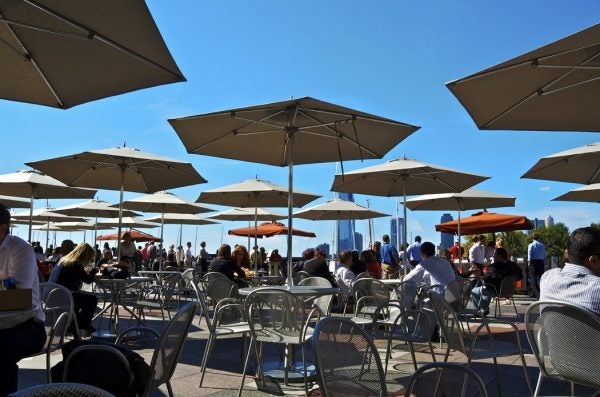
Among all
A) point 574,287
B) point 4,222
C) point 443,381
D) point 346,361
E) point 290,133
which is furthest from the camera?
point 290,133

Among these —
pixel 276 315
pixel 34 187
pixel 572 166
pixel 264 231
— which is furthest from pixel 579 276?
pixel 264 231

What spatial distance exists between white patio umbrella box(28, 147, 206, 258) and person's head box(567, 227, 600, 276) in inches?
230

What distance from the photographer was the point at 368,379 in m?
2.20

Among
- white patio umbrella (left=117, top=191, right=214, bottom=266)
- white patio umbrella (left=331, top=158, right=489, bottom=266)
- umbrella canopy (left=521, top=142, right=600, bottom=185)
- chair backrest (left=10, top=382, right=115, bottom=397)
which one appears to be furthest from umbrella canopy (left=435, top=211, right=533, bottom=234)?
chair backrest (left=10, top=382, right=115, bottom=397)

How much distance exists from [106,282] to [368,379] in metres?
5.11

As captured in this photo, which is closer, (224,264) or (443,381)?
(443,381)

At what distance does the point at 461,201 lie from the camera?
11742 mm

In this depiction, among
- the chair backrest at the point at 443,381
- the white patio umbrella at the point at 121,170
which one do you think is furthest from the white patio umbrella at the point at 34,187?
the chair backrest at the point at 443,381

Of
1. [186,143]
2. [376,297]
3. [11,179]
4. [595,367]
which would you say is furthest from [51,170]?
[595,367]

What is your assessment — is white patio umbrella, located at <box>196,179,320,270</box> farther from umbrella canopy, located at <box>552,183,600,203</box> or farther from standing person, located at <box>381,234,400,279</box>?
umbrella canopy, located at <box>552,183,600,203</box>

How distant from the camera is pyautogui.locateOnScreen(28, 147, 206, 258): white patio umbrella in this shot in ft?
25.2

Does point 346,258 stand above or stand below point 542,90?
below

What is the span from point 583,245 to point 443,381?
170 cm

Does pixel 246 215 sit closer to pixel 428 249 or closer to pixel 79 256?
pixel 79 256
